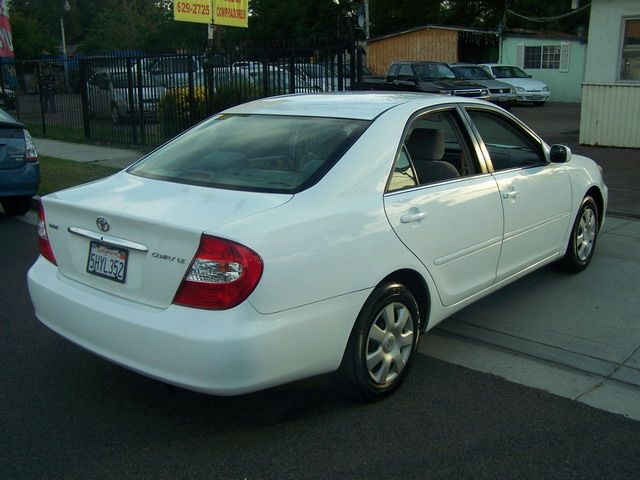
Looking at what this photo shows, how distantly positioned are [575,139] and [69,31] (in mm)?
77247

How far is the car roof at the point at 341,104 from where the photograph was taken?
14.0 ft

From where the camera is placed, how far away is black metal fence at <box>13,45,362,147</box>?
11883 millimetres

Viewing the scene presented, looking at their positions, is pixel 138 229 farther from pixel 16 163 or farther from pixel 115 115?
pixel 115 115

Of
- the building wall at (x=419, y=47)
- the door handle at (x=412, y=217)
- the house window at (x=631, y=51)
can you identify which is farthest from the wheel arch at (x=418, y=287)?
the building wall at (x=419, y=47)

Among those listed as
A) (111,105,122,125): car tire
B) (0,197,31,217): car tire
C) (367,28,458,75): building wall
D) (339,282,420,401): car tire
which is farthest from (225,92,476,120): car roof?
(367,28,458,75): building wall

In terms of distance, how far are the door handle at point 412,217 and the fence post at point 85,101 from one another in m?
13.3

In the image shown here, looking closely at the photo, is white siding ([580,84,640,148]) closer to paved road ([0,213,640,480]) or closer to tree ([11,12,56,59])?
paved road ([0,213,640,480])

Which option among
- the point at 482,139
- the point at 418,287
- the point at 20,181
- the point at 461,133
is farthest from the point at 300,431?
the point at 20,181

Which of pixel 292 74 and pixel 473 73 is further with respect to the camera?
pixel 473 73

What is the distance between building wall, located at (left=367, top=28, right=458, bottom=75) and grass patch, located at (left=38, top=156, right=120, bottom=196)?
2623cm

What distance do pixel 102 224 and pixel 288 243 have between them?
97 cm

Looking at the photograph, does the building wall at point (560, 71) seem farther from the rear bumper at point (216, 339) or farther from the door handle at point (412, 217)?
the rear bumper at point (216, 339)

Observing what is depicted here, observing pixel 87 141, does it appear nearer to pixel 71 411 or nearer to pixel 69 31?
pixel 71 411

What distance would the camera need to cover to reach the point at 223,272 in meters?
3.12
